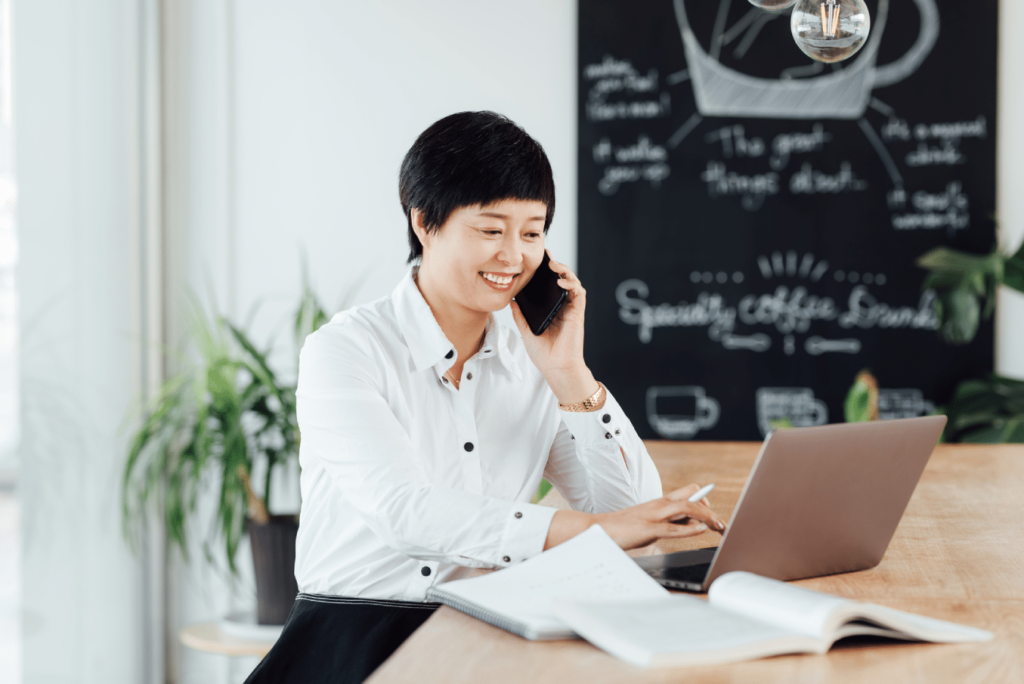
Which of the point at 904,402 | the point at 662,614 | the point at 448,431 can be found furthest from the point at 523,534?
the point at 904,402

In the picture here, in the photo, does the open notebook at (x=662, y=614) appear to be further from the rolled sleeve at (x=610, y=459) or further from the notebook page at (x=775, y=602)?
the rolled sleeve at (x=610, y=459)

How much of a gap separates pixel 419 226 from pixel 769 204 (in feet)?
5.59

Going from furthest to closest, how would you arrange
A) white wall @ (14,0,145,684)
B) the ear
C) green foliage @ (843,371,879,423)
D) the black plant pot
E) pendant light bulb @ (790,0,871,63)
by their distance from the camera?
green foliage @ (843,371,879,423), the black plant pot, white wall @ (14,0,145,684), the ear, pendant light bulb @ (790,0,871,63)

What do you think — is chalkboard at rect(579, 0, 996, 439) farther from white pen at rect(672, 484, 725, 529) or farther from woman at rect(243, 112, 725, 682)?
white pen at rect(672, 484, 725, 529)

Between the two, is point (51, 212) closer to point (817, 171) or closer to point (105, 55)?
point (105, 55)

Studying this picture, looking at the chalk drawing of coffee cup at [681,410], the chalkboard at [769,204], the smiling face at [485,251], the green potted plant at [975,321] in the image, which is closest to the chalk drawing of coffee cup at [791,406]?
the chalkboard at [769,204]

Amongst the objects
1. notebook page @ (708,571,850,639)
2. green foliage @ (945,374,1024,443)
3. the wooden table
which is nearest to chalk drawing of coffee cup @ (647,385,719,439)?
green foliage @ (945,374,1024,443)

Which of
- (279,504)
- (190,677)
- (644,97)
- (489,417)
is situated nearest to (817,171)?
(644,97)

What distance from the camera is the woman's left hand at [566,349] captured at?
1.42 metres

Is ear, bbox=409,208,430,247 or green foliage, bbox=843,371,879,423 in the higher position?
ear, bbox=409,208,430,247

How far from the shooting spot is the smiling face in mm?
1326

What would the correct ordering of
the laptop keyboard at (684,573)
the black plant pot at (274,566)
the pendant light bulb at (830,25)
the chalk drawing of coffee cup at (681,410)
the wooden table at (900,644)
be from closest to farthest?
the wooden table at (900,644), the laptop keyboard at (684,573), the pendant light bulb at (830,25), the black plant pot at (274,566), the chalk drawing of coffee cup at (681,410)

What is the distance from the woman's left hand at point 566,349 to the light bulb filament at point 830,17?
508mm

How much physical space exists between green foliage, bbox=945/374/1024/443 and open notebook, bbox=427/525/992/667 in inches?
71.6
